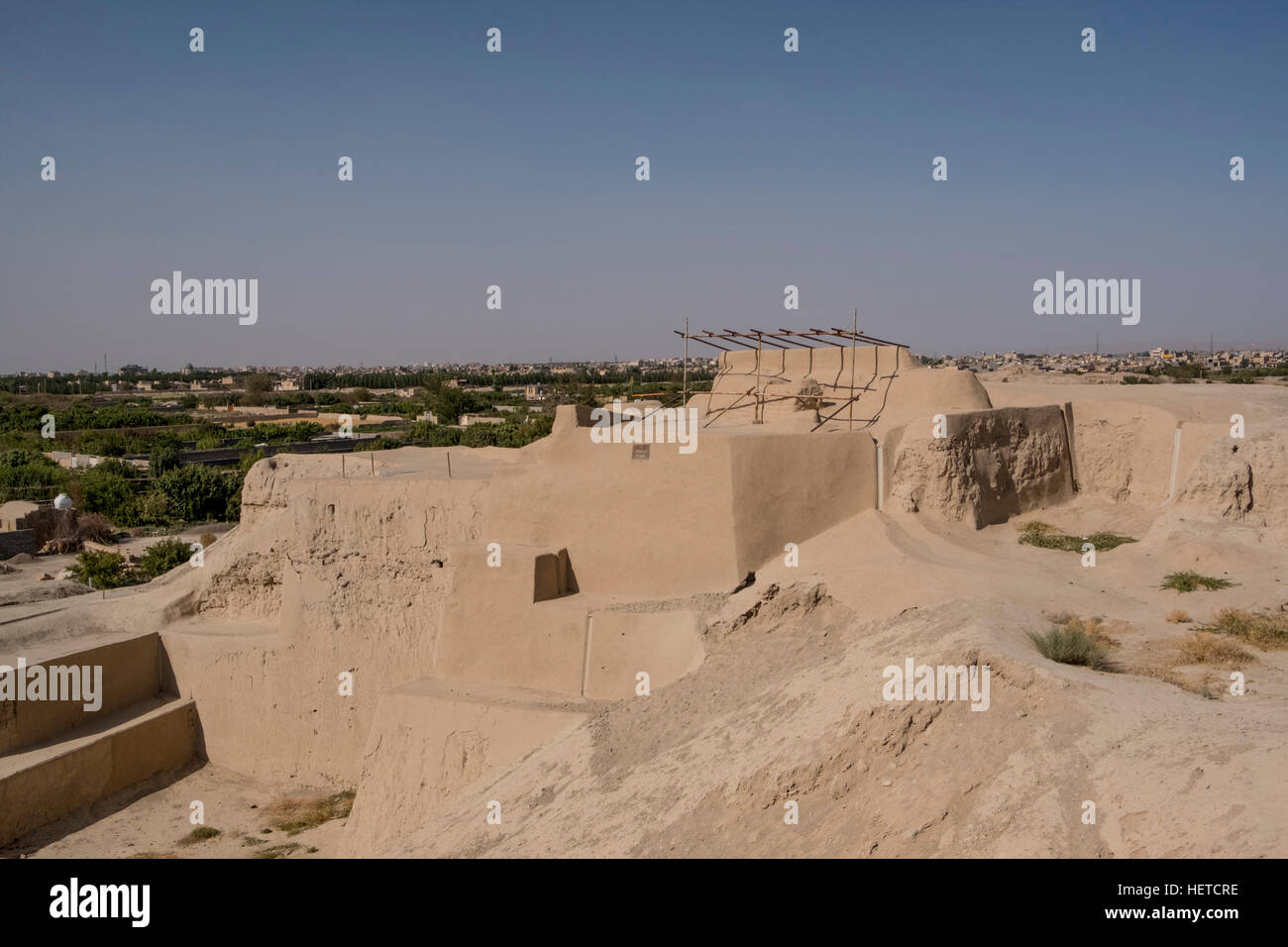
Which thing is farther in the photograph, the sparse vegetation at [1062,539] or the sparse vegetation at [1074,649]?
the sparse vegetation at [1062,539]

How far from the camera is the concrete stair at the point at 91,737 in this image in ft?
38.5

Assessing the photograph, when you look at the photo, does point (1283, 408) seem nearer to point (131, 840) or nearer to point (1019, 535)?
point (1019, 535)

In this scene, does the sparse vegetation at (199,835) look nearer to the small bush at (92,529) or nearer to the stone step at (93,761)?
the stone step at (93,761)

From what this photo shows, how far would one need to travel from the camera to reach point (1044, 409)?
13.7 meters

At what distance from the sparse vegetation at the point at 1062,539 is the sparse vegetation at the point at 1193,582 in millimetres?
1547

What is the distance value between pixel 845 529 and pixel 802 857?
5684mm

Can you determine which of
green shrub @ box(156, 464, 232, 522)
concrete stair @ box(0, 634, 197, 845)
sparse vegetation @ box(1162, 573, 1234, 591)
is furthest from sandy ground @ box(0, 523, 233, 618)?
sparse vegetation @ box(1162, 573, 1234, 591)

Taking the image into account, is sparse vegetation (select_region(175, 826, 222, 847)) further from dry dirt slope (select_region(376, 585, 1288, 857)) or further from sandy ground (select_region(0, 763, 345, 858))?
dry dirt slope (select_region(376, 585, 1288, 857))

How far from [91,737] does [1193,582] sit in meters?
13.4

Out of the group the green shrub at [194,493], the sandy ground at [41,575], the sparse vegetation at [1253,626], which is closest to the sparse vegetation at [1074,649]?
the sparse vegetation at [1253,626]

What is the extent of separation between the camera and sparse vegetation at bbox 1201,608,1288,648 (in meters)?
8.00

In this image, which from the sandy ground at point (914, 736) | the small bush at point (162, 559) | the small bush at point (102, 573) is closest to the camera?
the sandy ground at point (914, 736)

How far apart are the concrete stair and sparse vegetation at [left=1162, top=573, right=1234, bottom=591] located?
12.8 meters
